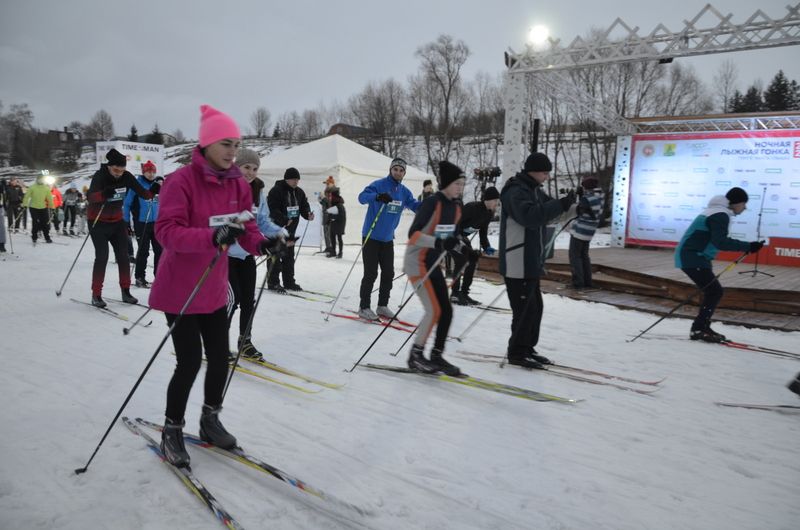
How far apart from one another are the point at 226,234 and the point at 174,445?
1.10 metres

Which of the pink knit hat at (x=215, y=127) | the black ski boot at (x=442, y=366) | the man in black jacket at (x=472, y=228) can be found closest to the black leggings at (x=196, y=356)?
the pink knit hat at (x=215, y=127)

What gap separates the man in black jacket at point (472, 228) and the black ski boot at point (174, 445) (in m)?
2.37

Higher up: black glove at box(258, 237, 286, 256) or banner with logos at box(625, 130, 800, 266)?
banner with logos at box(625, 130, 800, 266)

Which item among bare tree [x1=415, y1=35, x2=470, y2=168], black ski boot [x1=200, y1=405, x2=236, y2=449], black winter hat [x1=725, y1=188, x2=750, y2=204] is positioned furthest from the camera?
bare tree [x1=415, y1=35, x2=470, y2=168]

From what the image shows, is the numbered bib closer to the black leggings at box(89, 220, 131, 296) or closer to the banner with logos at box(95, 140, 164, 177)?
the black leggings at box(89, 220, 131, 296)

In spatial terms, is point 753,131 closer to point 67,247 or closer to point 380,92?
point 67,247

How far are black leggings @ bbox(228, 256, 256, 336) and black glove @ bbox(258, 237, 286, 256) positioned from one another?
1.36m

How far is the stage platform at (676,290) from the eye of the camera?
6.88 m

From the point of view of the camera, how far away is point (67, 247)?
12.5 m

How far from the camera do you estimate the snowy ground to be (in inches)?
84.2

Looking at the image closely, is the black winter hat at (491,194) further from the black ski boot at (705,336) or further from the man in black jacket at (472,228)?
the black ski boot at (705,336)

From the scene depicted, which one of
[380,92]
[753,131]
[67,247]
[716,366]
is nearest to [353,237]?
[67,247]

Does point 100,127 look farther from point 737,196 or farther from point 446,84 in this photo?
point 737,196

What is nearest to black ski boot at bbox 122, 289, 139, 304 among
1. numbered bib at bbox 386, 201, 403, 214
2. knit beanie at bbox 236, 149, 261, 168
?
knit beanie at bbox 236, 149, 261, 168
